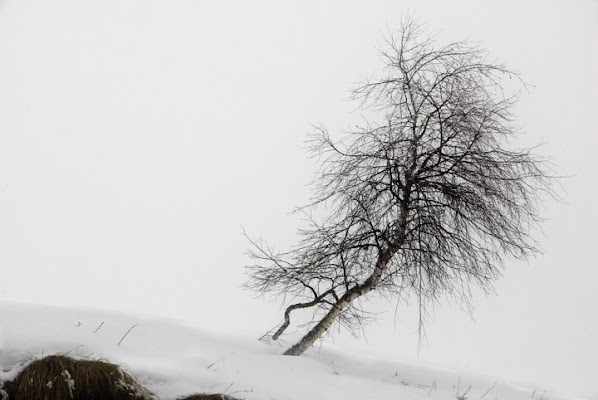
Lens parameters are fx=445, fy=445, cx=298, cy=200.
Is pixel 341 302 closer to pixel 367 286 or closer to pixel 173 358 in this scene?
pixel 367 286

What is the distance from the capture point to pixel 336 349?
7.16m

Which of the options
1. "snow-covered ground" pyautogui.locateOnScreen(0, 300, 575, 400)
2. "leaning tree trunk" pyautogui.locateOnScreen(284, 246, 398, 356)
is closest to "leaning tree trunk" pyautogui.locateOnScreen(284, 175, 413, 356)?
"leaning tree trunk" pyautogui.locateOnScreen(284, 246, 398, 356)

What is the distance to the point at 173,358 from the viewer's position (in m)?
4.27

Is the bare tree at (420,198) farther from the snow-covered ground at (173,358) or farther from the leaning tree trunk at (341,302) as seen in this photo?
the snow-covered ground at (173,358)

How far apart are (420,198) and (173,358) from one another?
12.0 feet

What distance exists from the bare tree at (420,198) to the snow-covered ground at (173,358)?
138 centimetres

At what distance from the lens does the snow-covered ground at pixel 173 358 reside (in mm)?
3908

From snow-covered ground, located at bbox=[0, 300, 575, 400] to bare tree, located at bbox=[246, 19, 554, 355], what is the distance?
1.38 metres

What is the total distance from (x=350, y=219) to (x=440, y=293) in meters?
1.62

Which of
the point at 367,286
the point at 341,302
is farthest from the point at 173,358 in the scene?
the point at 367,286

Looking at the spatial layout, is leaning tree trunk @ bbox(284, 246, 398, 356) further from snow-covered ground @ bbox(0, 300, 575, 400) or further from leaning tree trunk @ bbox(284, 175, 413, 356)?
snow-covered ground @ bbox(0, 300, 575, 400)

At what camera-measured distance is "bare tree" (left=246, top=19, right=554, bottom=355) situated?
5.96 m

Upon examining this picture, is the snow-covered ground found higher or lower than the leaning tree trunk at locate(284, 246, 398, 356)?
lower

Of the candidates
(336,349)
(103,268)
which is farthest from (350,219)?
(103,268)
